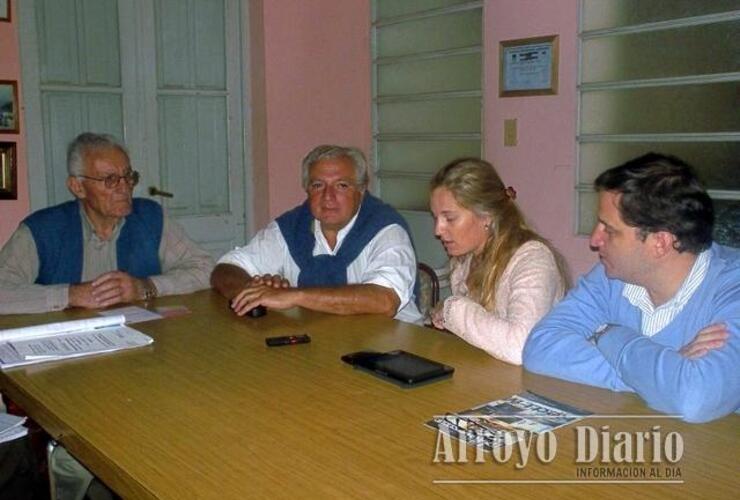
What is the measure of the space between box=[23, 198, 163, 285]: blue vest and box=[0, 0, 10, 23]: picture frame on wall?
4.50 feet

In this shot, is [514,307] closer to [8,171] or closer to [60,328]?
[60,328]

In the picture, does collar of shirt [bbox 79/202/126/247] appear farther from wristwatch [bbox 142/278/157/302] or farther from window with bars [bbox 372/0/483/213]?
window with bars [bbox 372/0/483/213]

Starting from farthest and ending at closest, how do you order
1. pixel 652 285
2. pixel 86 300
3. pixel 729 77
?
pixel 729 77 → pixel 86 300 → pixel 652 285

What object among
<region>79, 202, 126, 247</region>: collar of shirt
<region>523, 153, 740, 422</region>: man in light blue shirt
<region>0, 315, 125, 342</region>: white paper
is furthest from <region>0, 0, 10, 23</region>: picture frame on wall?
<region>523, 153, 740, 422</region>: man in light blue shirt

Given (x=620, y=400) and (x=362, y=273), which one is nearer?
(x=620, y=400)

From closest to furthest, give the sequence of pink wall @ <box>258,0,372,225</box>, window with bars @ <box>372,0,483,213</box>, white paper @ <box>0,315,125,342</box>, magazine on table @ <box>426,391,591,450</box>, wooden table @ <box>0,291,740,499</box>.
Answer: wooden table @ <box>0,291,740,499</box>, magazine on table @ <box>426,391,591,450</box>, white paper @ <box>0,315,125,342</box>, window with bars @ <box>372,0,483,213</box>, pink wall @ <box>258,0,372,225</box>

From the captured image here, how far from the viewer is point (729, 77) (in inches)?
116

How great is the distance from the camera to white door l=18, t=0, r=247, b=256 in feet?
12.1

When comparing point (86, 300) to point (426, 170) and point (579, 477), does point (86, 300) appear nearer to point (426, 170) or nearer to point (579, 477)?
point (579, 477)

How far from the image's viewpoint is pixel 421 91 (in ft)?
14.4

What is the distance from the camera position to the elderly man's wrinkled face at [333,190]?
8.31 feet

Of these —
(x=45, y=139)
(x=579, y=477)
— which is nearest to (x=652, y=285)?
(x=579, y=477)

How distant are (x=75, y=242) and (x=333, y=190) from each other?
87 centimetres

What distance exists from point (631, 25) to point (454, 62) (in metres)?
1.12
